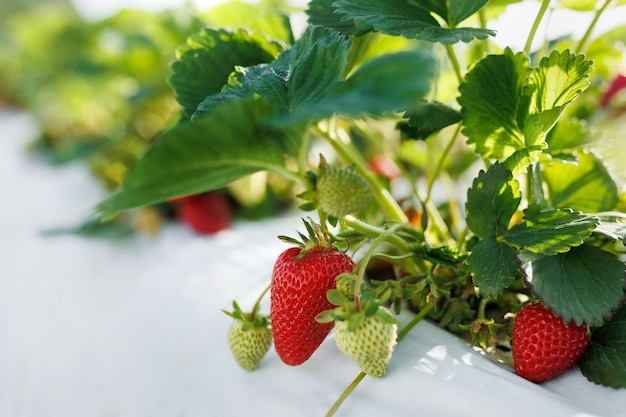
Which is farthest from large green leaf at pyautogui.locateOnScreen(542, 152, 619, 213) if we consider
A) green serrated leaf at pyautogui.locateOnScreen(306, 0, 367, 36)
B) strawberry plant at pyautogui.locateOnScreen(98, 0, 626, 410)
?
green serrated leaf at pyautogui.locateOnScreen(306, 0, 367, 36)

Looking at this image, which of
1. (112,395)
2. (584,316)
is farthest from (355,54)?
(112,395)

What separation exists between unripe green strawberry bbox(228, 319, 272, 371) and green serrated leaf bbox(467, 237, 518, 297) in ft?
0.60

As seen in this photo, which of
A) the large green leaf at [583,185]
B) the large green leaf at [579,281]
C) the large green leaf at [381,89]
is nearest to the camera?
the large green leaf at [381,89]

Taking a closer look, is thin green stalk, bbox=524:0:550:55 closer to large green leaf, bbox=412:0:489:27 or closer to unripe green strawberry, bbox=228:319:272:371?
large green leaf, bbox=412:0:489:27

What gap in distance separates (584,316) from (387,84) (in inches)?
8.4

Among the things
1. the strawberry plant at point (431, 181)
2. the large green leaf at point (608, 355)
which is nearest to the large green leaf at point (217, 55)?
the strawberry plant at point (431, 181)

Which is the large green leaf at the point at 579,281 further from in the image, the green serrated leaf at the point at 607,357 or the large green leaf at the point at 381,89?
the large green leaf at the point at 381,89

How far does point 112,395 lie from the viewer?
0.69 meters

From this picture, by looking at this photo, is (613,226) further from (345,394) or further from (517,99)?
(345,394)

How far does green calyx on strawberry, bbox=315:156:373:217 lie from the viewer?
16.7 inches

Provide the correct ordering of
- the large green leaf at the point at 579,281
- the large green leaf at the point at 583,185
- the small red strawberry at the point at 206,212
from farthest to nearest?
the small red strawberry at the point at 206,212 → the large green leaf at the point at 583,185 → the large green leaf at the point at 579,281

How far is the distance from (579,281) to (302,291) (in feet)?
0.64

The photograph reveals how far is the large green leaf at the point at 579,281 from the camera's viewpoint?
41 cm

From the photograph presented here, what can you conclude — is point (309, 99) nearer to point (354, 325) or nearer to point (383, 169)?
point (354, 325)
